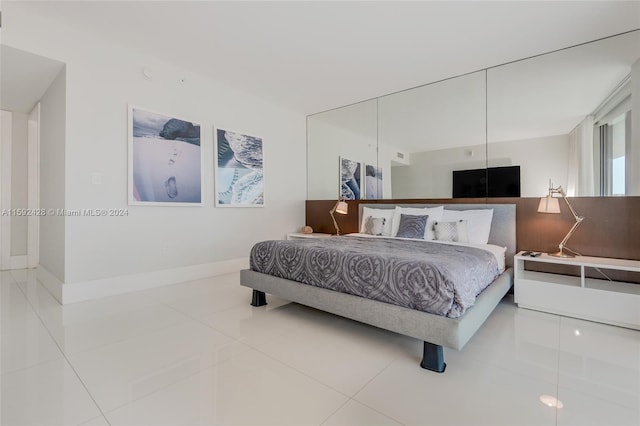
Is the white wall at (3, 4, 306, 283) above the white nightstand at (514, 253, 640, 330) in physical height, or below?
above

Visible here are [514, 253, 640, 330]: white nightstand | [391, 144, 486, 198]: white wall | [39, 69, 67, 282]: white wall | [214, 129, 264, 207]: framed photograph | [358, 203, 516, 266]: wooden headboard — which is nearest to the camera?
[514, 253, 640, 330]: white nightstand

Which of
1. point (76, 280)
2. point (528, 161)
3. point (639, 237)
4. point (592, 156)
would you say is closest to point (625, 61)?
point (592, 156)

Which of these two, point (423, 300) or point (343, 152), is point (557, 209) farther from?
point (343, 152)

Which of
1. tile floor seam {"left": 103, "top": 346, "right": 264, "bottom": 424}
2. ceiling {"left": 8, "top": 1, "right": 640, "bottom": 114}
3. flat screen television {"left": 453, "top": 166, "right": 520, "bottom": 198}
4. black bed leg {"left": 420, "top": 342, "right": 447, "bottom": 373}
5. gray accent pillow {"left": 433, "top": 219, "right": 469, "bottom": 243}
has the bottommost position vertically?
tile floor seam {"left": 103, "top": 346, "right": 264, "bottom": 424}

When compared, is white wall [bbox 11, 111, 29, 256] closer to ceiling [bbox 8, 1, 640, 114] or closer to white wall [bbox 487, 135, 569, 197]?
ceiling [bbox 8, 1, 640, 114]

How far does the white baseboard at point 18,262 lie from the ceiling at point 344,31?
3909mm

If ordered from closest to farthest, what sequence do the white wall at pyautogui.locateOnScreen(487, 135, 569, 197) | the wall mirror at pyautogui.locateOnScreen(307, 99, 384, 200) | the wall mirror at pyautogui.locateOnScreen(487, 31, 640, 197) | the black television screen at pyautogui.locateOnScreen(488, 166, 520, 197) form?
the wall mirror at pyautogui.locateOnScreen(487, 31, 640, 197), the white wall at pyautogui.locateOnScreen(487, 135, 569, 197), the black television screen at pyautogui.locateOnScreen(488, 166, 520, 197), the wall mirror at pyautogui.locateOnScreen(307, 99, 384, 200)

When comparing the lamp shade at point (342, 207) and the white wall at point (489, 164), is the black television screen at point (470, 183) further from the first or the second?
the lamp shade at point (342, 207)

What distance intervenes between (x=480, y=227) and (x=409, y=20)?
2.33 metres

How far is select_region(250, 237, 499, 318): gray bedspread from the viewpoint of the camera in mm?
A: 1855

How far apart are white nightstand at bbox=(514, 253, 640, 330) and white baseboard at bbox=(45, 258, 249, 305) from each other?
3.72 m

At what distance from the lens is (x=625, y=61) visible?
302 centimetres

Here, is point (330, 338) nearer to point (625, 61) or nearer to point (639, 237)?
point (639, 237)

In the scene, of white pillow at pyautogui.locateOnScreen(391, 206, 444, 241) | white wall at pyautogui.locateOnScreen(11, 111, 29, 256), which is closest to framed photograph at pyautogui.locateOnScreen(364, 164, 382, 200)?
white pillow at pyautogui.locateOnScreen(391, 206, 444, 241)
